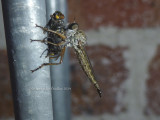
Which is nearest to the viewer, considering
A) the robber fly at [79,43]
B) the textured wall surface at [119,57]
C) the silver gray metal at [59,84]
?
the silver gray metal at [59,84]

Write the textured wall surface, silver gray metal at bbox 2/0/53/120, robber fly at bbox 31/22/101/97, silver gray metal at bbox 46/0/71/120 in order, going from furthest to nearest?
the textured wall surface < robber fly at bbox 31/22/101/97 < silver gray metal at bbox 46/0/71/120 < silver gray metal at bbox 2/0/53/120

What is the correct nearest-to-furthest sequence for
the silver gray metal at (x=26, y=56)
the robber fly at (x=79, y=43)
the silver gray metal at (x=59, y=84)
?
1. the silver gray metal at (x=26, y=56)
2. the silver gray metal at (x=59, y=84)
3. the robber fly at (x=79, y=43)

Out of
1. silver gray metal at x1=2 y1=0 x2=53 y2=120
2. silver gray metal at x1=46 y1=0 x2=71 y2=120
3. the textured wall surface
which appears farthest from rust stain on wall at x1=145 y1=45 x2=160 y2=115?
silver gray metal at x1=2 y1=0 x2=53 y2=120

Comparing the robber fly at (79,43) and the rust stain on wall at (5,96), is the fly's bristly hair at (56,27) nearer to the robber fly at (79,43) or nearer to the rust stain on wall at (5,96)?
the robber fly at (79,43)

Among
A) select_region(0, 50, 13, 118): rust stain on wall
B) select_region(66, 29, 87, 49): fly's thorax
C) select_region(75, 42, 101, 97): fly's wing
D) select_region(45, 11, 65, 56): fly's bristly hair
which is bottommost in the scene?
select_region(0, 50, 13, 118): rust stain on wall

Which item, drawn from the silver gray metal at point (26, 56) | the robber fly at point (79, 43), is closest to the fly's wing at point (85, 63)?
the robber fly at point (79, 43)

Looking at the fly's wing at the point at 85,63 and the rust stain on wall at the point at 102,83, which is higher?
the fly's wing at the point at 85,63

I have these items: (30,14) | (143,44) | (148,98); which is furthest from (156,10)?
(30,14)

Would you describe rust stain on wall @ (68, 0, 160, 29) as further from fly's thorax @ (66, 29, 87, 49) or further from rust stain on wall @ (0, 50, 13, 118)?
rust stain on wall @ (0, 50, 13, 118)

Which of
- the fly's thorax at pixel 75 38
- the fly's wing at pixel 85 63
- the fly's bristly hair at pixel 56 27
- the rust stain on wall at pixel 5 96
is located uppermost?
the fly's bristly hair at pixel 56 27
